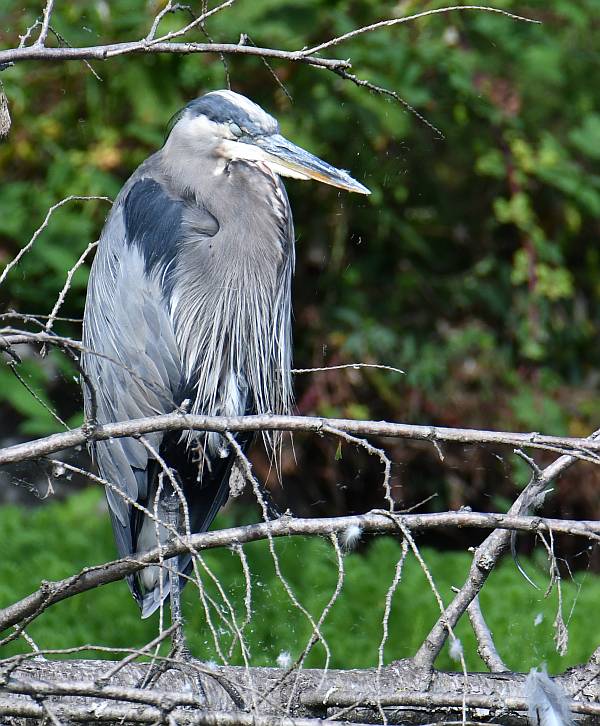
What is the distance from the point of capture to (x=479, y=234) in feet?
17.4

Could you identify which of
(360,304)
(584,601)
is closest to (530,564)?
(584,601)

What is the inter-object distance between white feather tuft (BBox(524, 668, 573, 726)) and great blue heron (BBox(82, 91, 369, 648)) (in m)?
1.02

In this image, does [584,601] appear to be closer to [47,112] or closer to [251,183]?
[251,183]

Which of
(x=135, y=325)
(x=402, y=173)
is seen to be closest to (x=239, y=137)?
(x=135, y=325)

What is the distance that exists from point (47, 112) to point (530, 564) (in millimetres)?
3000

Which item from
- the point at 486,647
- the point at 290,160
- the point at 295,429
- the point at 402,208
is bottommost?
the point at 486,647

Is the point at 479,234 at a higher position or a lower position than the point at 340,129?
lower

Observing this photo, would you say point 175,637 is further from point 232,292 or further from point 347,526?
point 232,292

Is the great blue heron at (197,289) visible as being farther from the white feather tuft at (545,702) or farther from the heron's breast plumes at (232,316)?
the white feather tuft at (545,702)

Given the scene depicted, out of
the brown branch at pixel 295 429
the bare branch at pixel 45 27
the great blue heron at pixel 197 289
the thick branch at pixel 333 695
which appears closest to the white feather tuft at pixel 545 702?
the thick branch at pixel 333 695

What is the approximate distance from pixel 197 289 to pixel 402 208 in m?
2.62

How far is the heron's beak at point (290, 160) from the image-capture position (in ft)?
Result: 7.84

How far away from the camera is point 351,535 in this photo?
164 centimetres

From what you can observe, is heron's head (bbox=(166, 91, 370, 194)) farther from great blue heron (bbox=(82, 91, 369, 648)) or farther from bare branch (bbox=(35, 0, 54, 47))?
bare branch (bbox=(35, 0, 54, 47))
